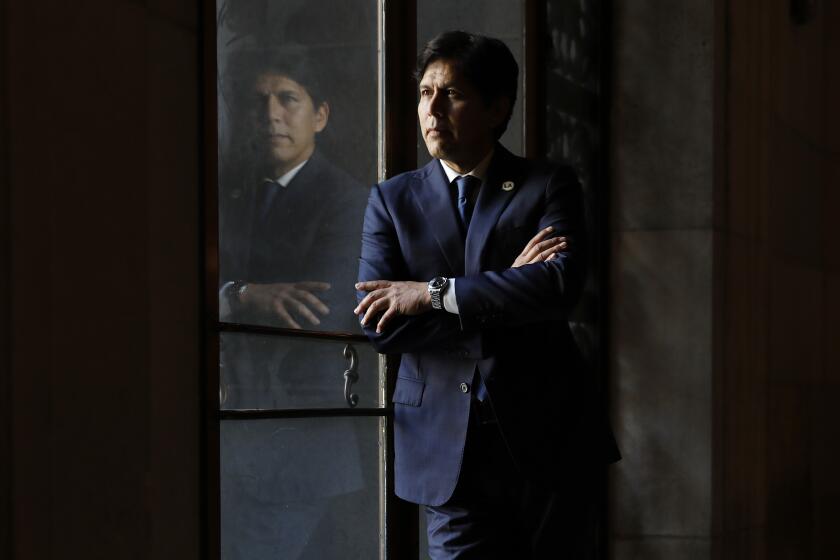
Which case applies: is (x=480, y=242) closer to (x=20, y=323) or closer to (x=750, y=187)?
(x=20, y=323)

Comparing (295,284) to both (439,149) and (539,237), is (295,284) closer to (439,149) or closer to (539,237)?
(439,149)

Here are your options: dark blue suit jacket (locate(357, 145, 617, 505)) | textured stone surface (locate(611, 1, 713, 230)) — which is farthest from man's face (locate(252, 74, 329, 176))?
textured stone surface (locate(611, 1, 713, 230))

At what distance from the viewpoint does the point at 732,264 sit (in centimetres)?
508

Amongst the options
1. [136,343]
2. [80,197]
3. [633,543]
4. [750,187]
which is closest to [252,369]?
[136,343]

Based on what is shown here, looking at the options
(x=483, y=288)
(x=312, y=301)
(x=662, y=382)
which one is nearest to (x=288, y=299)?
(x=312, y=301)

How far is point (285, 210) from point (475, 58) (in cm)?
61

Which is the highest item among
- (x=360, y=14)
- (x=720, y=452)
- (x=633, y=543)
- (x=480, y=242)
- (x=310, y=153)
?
(x=360, y=14)

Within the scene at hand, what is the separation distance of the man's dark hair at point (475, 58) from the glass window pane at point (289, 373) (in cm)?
80

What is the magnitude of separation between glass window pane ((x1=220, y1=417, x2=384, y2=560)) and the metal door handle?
0.18ft

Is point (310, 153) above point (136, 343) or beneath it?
above

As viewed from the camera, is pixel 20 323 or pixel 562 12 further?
pixel 562 12

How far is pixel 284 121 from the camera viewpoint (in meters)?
3.30

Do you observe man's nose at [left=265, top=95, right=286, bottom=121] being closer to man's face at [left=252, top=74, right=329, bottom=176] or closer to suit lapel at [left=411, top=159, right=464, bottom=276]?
man's face at [left=252, top=74, right=329, bottom=176]

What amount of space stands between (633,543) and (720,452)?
479 millimetres
